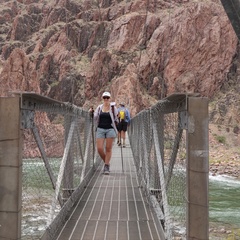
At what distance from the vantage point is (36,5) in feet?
283

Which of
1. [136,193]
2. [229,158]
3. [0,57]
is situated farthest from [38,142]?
[0,57]

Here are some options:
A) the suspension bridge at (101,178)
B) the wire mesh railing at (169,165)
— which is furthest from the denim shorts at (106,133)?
the wire mesh railing at (169,165)

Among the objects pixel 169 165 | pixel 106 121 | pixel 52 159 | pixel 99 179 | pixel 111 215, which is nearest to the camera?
pixel 169 165

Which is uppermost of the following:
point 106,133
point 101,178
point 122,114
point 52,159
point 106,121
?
point 122,114

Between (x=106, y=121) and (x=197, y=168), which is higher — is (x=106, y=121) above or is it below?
above

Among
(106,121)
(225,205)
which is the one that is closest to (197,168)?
(106,121)

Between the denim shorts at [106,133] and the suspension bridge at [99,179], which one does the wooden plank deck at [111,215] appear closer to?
the suspension bridge at [99,179]

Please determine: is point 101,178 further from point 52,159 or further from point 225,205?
point 225,205

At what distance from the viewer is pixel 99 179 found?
6.91 metres

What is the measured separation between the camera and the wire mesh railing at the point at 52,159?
2.91 m

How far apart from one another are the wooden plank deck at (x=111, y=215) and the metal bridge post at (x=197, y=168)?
123 centimetres

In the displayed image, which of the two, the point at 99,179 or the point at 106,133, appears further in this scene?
the point at 99,179

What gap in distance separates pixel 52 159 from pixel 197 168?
6.25ft

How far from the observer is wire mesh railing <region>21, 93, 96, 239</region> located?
9.54ft
